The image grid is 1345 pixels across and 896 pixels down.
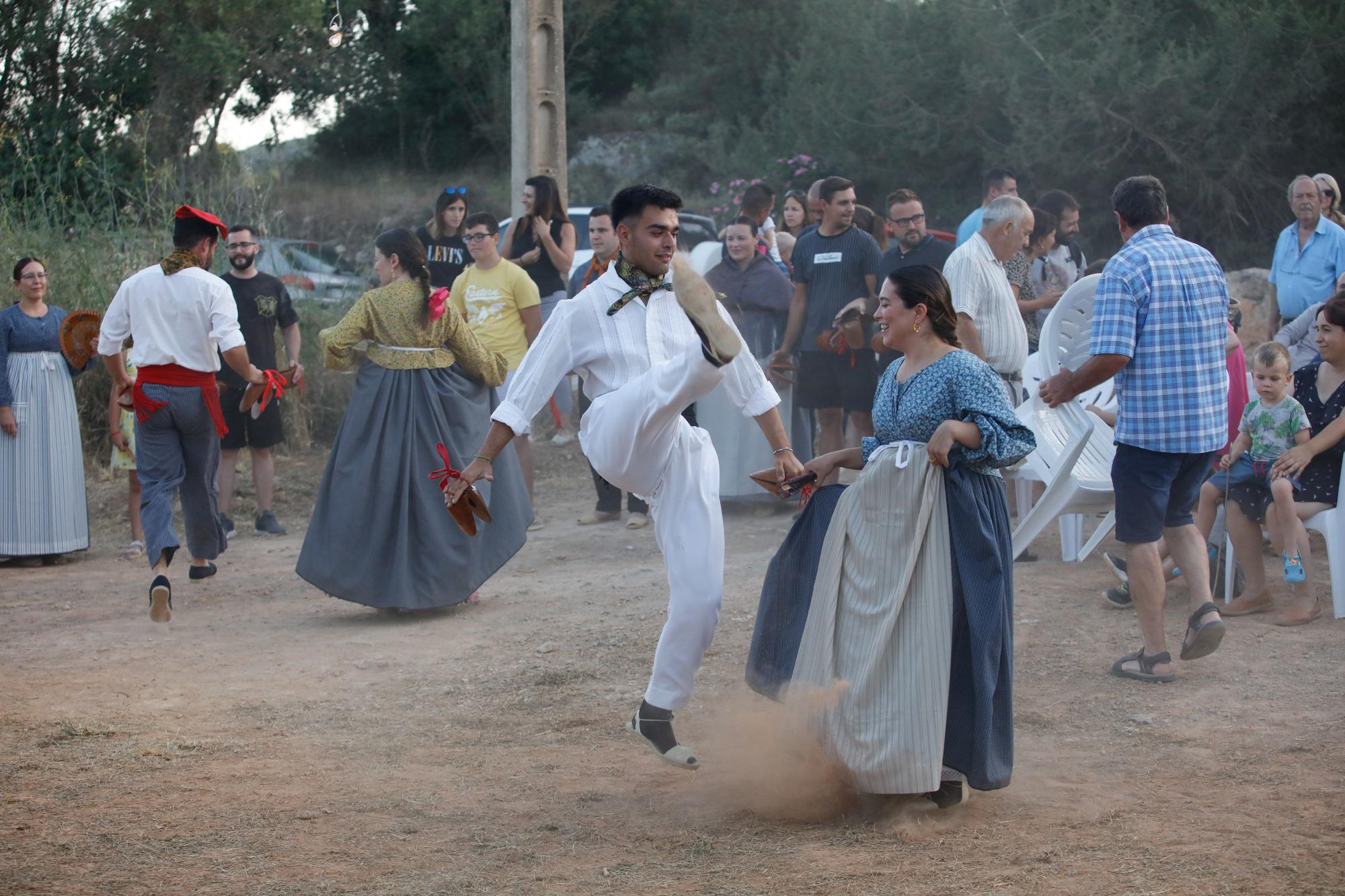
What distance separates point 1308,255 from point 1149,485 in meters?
4.20

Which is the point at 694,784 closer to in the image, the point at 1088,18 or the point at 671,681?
the point at 671,681

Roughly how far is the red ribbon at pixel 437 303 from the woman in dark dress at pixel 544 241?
2.62 m

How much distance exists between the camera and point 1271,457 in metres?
6.54

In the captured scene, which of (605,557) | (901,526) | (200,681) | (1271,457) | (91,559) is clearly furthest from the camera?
(91,559)

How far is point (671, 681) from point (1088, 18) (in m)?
15.6

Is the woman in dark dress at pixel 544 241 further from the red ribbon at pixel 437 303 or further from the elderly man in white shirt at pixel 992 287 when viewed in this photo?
the elderly man in white shirt at pixel 992 287

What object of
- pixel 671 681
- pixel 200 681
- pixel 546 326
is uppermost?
pixel 546 326

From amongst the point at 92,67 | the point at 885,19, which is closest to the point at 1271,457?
the point at 885,19

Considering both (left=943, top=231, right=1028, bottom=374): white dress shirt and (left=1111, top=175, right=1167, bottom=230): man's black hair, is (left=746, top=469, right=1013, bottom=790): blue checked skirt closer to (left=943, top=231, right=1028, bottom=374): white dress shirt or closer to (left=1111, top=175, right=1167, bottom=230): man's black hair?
(left=1111, top=175, right=1167, bottom=230): man's black hair

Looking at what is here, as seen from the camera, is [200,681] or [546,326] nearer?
[546,326]

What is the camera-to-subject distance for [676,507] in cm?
452

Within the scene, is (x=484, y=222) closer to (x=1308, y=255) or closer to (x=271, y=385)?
(x=271, y=385)

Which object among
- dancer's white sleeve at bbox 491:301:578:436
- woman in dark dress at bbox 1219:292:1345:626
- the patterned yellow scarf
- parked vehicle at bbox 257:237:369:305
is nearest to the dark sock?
dancer's white sleeve at bbox 491:301:578:436

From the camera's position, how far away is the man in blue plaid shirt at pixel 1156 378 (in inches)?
211
